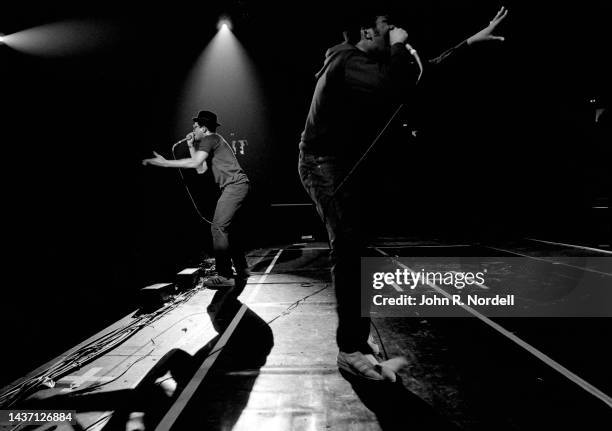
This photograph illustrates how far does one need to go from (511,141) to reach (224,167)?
28.6 ft

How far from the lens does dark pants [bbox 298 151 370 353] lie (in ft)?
6.48

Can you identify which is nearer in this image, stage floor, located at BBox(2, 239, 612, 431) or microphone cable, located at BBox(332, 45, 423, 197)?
stage floor, located at BBox(2, 239, 612, 431)

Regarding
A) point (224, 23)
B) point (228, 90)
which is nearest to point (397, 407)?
point (224, 23)

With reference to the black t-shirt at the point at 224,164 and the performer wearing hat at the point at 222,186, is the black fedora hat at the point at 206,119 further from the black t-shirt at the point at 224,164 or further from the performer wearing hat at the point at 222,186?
the black t-shirt at the point at 224,164

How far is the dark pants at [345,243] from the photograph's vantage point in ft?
6.48

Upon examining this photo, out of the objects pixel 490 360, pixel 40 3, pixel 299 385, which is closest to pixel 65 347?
pixel 299 385

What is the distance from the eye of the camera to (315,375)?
2.00m

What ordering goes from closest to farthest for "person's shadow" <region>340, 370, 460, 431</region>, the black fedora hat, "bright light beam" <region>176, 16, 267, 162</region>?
"person's shadow" <region>340, 370, 460, 431</region>
the black fedora hat
"bright light beam" <region>176, 16, 267, 162</region>

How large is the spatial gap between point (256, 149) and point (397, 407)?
362 inches

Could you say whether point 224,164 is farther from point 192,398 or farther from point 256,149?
point 256,149

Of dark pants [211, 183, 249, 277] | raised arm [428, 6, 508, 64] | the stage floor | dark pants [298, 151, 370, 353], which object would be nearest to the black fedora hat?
dark pants [211, 183, 249, 277]

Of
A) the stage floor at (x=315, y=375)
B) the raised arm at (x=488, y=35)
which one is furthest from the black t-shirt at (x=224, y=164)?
the raised arm at (x=488, y=35)

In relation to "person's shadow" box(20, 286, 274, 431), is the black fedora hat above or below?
above

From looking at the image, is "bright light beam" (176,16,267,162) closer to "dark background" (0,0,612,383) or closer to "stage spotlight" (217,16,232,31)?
"stage spotlight" (217,16,232,31)
